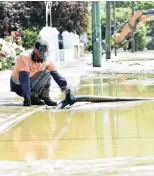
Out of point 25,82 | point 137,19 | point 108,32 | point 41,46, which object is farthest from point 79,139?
point 137,19

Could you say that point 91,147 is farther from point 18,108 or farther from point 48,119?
point 18,108

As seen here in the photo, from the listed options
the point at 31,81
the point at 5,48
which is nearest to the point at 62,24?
the point at 5,48

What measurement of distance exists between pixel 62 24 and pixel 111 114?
93.9ft

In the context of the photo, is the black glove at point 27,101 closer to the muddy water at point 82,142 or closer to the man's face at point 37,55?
the muddy water at point 82,142

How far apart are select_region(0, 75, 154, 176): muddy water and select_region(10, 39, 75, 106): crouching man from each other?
405 millimetres

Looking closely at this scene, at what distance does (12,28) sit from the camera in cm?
3403

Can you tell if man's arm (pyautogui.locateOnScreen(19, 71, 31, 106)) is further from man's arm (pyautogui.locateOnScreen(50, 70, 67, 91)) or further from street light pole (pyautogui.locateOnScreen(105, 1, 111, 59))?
street light pole (pyautogui.locateOnScreen(105, 1, 111, 59))

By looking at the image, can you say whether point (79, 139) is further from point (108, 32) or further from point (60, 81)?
point (108, 32)

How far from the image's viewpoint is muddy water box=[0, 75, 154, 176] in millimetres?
4133

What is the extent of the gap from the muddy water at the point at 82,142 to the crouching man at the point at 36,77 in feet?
1.33

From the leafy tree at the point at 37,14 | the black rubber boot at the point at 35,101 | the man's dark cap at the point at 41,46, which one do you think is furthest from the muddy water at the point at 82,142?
the leafy tree at the point at 37,14

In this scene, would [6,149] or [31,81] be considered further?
[31,81]

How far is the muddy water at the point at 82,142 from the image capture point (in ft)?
13.6

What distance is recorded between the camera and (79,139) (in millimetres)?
→ 5340
